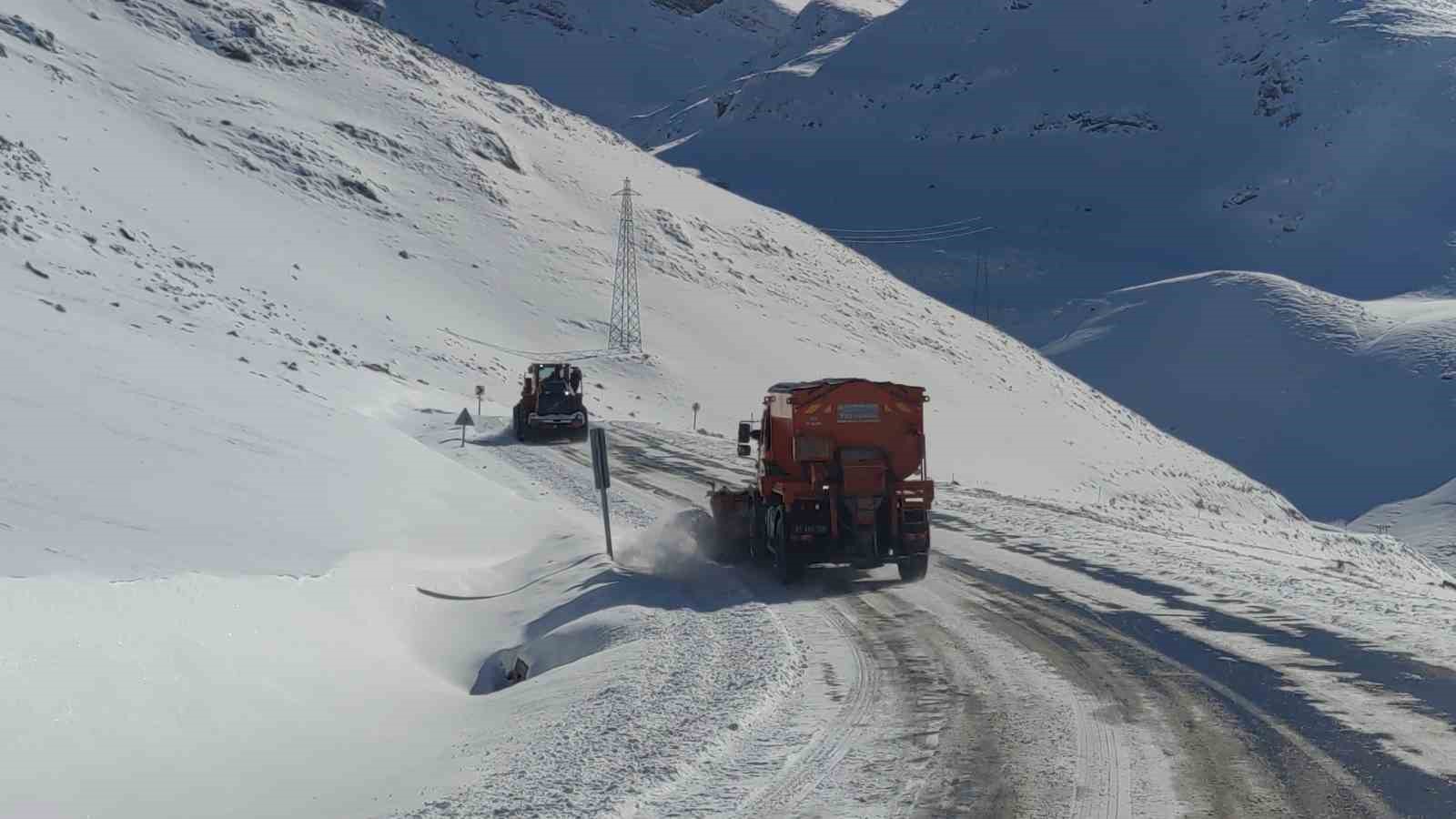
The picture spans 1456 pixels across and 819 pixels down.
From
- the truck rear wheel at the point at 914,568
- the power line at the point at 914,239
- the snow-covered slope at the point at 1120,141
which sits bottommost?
the truck rear wheel at the point at 914,568

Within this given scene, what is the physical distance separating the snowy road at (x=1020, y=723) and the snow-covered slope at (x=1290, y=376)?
58973mm

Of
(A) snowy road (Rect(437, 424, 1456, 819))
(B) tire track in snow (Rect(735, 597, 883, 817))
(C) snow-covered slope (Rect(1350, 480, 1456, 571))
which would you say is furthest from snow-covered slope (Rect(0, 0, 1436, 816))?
(C) snow-covered slope (Rect(1350, 480, 1456, 571))

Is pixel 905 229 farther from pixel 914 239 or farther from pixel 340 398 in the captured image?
pixel 340 398

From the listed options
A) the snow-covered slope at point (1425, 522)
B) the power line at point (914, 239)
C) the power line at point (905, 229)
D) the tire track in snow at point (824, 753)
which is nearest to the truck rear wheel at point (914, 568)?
the tire track in snow at point (824, 753)

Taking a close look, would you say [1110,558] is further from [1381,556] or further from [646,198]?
[646,198]

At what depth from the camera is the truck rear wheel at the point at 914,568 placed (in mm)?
15977

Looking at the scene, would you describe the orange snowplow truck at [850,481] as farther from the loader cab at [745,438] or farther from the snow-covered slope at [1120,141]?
the snow-covered slope at [1120,141]

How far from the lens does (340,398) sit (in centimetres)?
3212

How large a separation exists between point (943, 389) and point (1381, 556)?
2926cm

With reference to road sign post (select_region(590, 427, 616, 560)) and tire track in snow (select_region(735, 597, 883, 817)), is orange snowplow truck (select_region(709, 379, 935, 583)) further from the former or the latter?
tire track in snow (select_region(735, 597, 883, 817))

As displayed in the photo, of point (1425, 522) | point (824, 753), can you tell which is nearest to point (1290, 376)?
point (1425, 522)

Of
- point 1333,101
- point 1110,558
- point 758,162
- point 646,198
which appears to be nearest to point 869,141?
point 758,162

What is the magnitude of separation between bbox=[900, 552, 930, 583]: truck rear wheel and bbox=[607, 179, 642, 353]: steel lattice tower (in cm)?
3660

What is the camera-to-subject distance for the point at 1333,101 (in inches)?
5699
